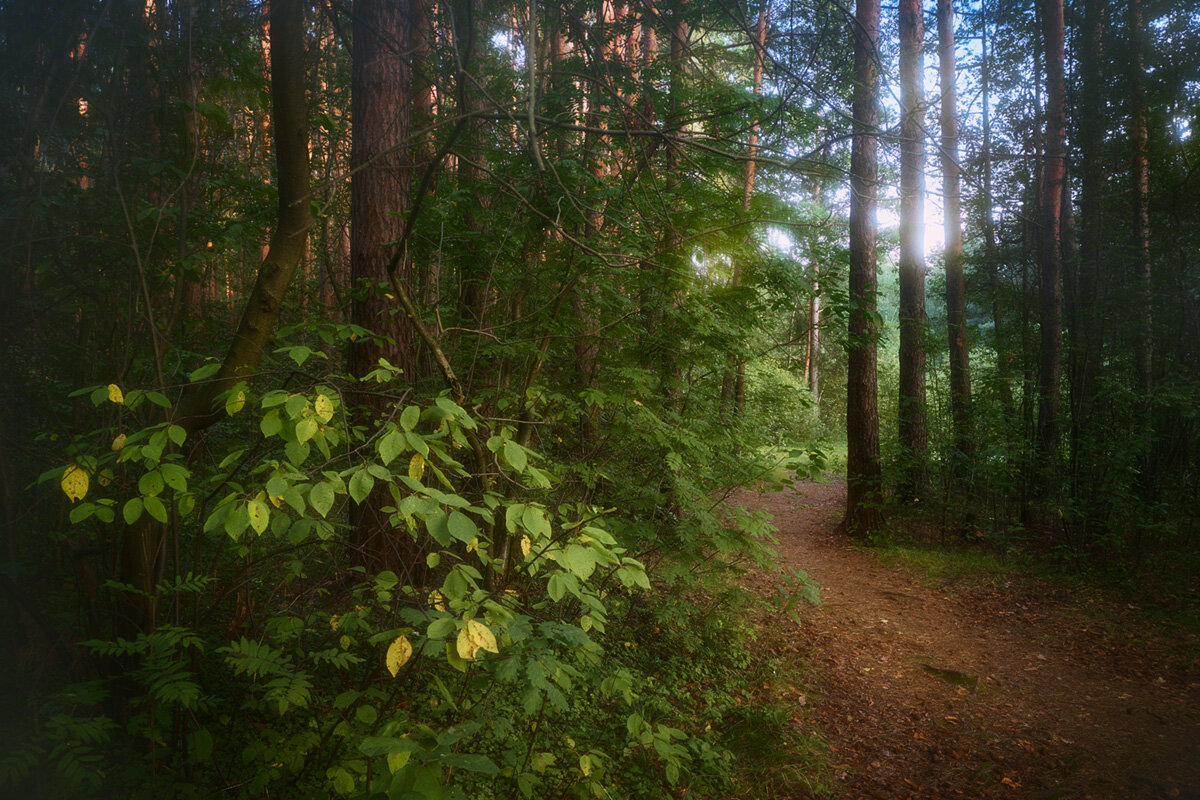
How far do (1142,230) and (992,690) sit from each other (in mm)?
5552

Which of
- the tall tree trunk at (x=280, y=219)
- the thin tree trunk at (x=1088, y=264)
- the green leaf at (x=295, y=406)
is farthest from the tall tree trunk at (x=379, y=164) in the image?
the thin tree trunk at (x=1088, y=264)

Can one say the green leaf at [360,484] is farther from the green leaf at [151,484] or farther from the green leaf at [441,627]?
the green leaf at [151,484]

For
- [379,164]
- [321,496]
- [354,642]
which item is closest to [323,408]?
[321,496]

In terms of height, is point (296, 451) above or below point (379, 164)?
below

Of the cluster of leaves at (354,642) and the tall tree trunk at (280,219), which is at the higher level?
the tall tree trunk at (280,219)

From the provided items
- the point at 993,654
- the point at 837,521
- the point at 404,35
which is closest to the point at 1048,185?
the point at 837,521

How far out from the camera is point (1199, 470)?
20.5 feet

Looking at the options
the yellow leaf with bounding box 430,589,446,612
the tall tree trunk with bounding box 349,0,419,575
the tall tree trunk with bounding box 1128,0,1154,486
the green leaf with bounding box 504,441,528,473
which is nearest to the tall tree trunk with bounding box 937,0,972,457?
the tall tree trunk with bounding box 1128,0,1154,486

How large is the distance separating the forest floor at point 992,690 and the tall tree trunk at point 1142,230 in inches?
81.2

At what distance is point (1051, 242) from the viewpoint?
861 centimetres

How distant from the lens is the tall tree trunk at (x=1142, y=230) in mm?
6637

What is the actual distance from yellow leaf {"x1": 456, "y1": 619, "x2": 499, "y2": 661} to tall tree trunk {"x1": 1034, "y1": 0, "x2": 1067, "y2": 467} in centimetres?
870

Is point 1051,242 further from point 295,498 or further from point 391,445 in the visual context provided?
point 295,498

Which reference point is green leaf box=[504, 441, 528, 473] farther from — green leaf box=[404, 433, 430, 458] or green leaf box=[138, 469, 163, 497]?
green leaf box=[138, 469, 163, 497]
